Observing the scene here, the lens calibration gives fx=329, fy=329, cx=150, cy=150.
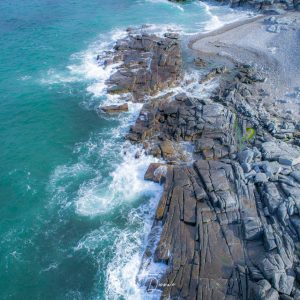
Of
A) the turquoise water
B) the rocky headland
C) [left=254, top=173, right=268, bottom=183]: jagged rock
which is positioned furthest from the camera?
[left=254, top=173, right=268, bottom=183]: jagged rock

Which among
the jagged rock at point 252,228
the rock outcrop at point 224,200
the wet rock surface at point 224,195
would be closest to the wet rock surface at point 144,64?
the wet rock surface at point 224,195

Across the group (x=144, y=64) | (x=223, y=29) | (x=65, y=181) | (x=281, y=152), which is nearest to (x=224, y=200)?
(x=281, y=152)

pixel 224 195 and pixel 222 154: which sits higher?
pixel 224 195

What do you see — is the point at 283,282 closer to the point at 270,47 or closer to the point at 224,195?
the point at 224,195

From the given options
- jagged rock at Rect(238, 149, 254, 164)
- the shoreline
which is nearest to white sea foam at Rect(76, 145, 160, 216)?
jagged rock at Rect(238, 149, 254, 164)

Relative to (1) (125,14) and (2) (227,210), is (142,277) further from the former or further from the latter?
(1) (125,14)

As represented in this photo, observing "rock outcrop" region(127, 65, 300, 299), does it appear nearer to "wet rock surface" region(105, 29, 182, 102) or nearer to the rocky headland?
the rocky headland

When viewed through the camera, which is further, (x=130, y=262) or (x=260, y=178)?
(x=260, y=178)
